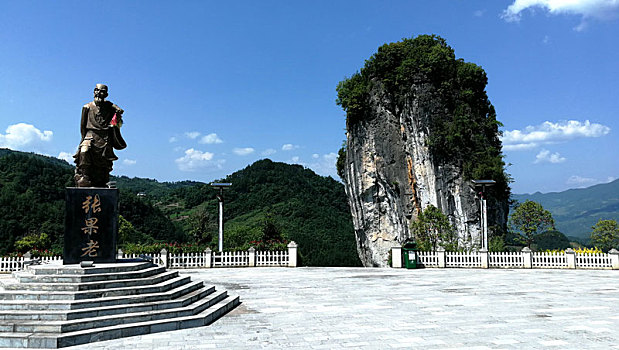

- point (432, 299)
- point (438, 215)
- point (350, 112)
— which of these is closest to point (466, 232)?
point (438, 215)

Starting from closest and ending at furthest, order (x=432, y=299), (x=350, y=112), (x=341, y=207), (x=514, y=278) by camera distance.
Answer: (x=432, y=299) → (x=514, y=278) → (x=350, y=112) → (x=341, y=207)

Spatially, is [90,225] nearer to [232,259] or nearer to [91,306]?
[91,306]

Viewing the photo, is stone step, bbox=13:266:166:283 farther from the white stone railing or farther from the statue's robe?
the white stone railing

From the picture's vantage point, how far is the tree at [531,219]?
3112 cm

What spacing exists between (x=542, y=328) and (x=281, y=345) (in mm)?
5480

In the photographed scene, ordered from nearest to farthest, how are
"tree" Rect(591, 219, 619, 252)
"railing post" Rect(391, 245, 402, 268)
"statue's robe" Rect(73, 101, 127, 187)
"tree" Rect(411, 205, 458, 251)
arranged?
"statue's robe" Rect(73, 101, 127, 187) < "railing post" Rect(391, 245, 402, 268) < "tree" Rect(411, 205, 458, 251) < "tree" Rect(591, 219, 619, 252)

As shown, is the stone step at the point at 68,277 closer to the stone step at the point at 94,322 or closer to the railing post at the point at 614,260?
the stone step at the point at 94,322

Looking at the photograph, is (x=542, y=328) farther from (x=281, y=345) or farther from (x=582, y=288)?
(x=582, y=288)

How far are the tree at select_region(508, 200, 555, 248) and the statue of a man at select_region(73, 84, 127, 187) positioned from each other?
97.9 ft

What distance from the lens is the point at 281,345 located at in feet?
24.0

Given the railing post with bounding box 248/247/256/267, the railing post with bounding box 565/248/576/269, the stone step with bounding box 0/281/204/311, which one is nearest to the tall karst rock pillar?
the railing post with bounding box 565/248/576/269

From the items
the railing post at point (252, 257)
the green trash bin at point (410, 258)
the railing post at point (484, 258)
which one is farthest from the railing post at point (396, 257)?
the railing post at point (252, 257)

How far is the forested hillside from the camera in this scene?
1683 inches

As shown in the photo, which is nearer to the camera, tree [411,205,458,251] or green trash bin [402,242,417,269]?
green trash bin [402,242,417,269]
